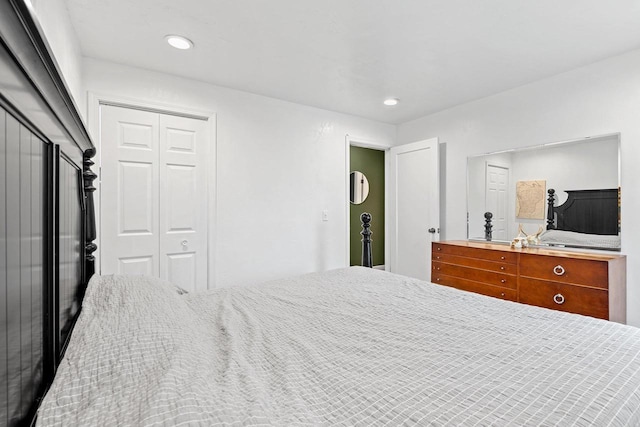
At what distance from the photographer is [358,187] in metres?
5.34

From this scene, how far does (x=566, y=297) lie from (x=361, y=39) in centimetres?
254

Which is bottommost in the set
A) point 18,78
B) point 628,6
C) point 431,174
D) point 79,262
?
point 79,262

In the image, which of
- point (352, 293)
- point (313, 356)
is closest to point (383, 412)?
point (313, 356)

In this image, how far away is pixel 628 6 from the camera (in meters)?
1.90

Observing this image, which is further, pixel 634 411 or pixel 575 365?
pixel 575 365

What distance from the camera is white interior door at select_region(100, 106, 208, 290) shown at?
261cm

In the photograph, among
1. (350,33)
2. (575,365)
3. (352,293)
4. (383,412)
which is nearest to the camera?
(383,412)

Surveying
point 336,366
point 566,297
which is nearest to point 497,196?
point 566,297

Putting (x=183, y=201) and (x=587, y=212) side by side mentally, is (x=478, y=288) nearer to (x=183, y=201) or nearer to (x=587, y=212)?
(x=587, y=212)

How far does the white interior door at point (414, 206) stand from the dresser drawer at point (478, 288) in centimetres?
49

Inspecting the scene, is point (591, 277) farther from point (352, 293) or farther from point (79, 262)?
point (79, 262)

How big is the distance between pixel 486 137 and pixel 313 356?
333 cm

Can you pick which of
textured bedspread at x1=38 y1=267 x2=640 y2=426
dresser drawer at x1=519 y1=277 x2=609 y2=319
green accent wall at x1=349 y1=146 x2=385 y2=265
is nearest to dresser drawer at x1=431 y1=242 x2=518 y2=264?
dresser drawer at x1=519 y1=277 x2=609 y2=319

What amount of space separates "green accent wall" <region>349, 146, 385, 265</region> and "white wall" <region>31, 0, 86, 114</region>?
12.1 ft
